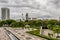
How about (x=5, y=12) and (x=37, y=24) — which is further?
(x=5, y=12)

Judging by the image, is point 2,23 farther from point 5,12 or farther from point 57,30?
point 5,12

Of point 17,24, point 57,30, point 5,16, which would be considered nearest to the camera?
point 57,30

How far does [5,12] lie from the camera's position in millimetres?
101562

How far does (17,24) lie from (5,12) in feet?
195

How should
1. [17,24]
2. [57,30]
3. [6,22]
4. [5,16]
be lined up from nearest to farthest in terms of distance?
[57,30], [17,24], [6,22], [5,16]

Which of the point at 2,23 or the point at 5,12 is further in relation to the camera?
the point at 5,12

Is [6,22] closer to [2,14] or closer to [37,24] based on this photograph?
[37,24]

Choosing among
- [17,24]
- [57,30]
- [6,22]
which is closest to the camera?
[57,30]

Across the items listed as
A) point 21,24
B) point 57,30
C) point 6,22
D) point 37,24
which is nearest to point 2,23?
point 6,22

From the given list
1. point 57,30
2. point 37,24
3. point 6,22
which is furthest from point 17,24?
point 57,30

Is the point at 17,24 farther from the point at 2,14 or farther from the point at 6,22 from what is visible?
the point at 2,14

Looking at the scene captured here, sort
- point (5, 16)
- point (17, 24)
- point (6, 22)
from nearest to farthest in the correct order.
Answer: point (17, 24) < point (6, 22) < point (5, 16)

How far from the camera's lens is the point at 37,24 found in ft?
144

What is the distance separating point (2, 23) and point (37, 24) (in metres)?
14.7
